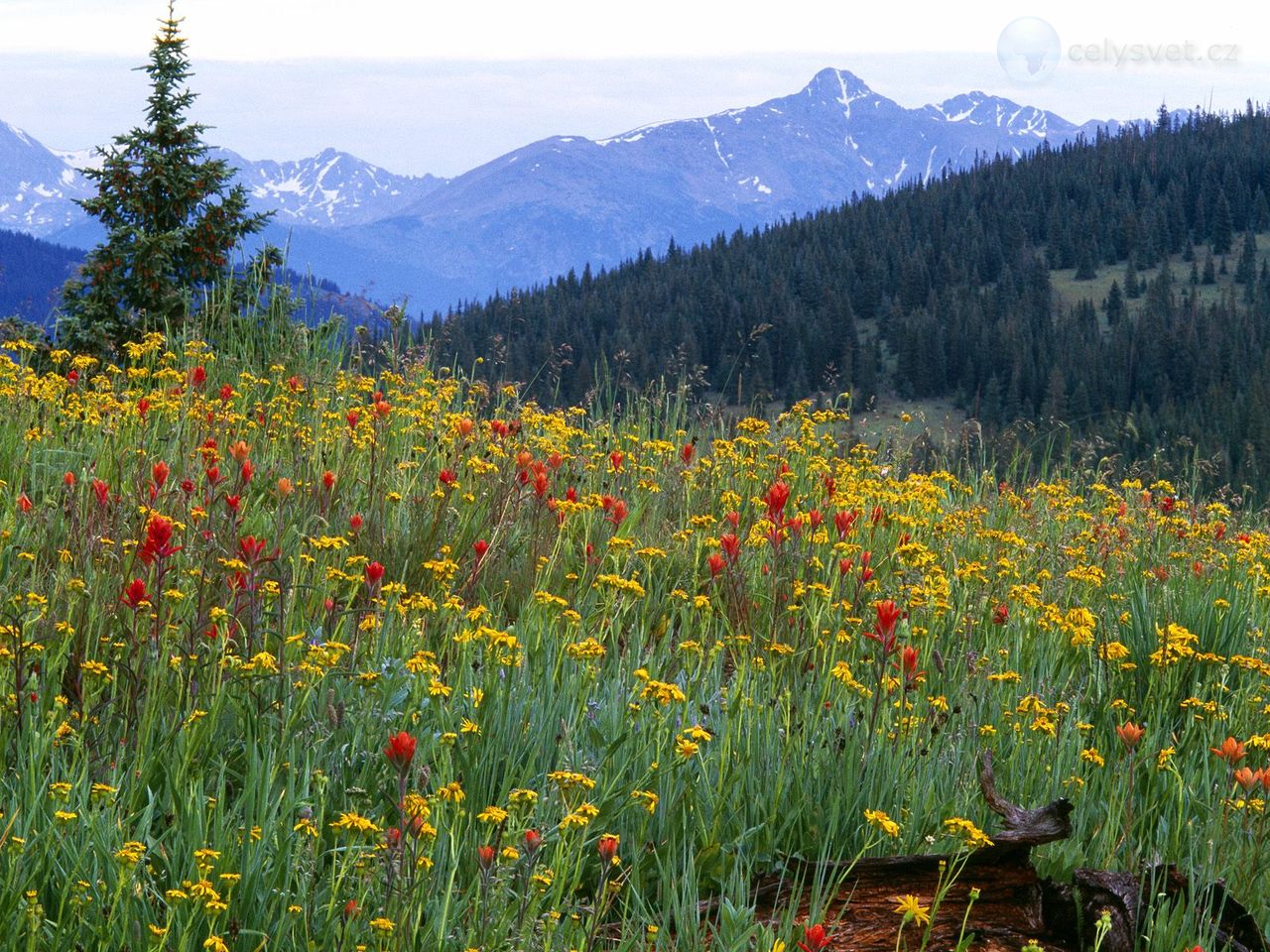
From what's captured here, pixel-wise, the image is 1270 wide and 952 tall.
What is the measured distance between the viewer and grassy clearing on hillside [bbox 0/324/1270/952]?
2264 mm

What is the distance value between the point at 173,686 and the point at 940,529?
13.3 feet

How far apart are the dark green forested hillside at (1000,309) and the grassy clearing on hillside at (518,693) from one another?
4906 inches

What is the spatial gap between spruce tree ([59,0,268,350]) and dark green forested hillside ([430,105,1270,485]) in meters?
111

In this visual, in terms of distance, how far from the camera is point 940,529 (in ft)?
19.2

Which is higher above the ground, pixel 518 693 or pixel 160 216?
pixel 160 216

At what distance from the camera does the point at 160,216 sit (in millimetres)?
18906

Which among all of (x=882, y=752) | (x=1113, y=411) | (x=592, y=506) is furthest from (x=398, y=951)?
(x=1113, y=411)

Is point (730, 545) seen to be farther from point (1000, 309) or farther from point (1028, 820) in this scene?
point (1000, 309)

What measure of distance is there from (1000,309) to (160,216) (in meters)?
168

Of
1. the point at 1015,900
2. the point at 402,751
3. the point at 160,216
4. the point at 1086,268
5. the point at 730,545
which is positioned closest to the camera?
the point at 402,751

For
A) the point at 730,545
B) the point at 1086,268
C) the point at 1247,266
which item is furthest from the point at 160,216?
the point at 1086,268

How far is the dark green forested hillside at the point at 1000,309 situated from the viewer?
468 ft

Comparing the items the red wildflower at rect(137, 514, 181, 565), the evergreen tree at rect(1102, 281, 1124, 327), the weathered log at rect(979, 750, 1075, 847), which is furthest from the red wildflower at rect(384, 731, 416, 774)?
the evergreen tree at rect(1102, 281, 1124, 327)

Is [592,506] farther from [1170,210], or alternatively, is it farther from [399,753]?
[1170,210]
